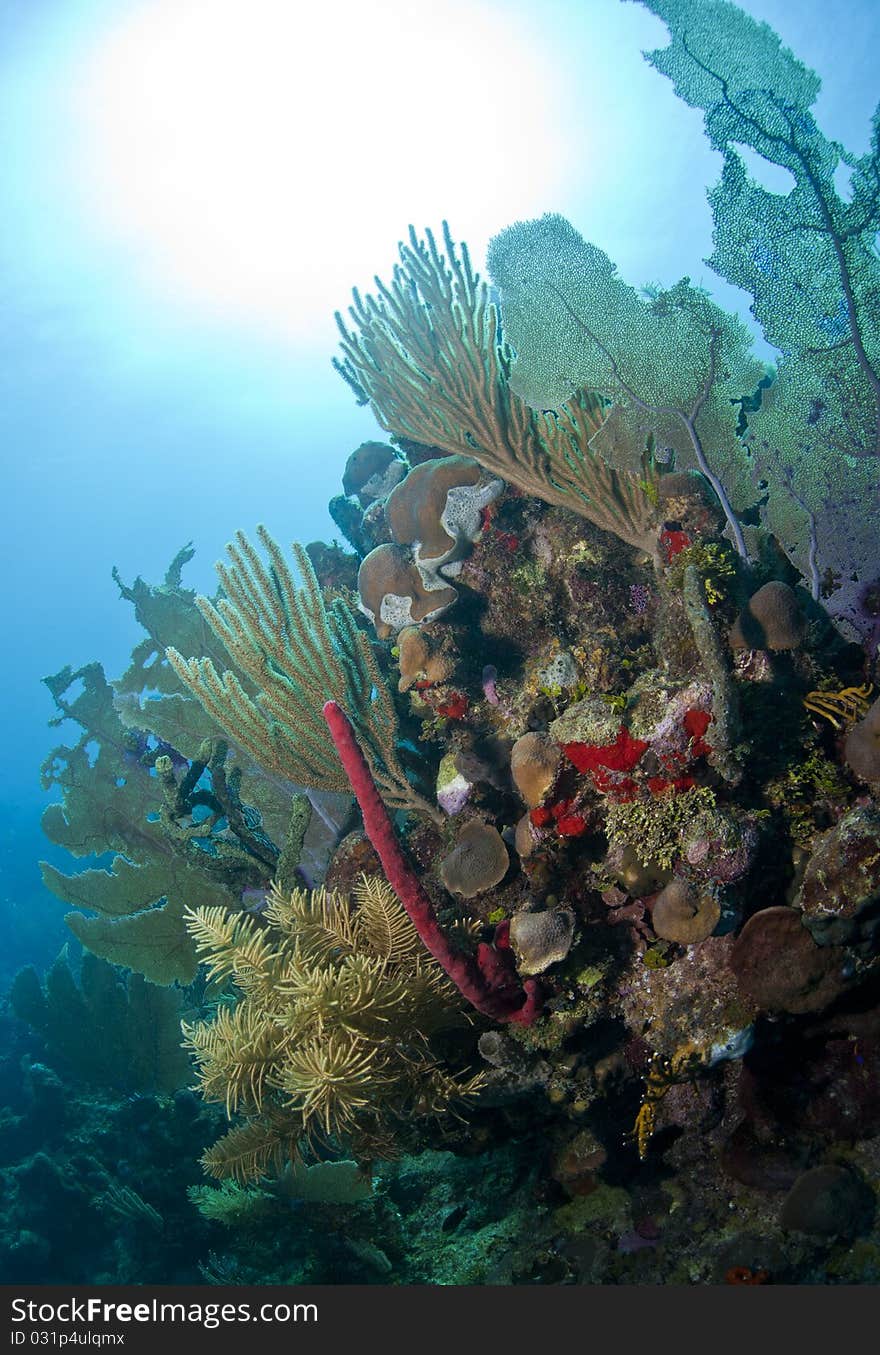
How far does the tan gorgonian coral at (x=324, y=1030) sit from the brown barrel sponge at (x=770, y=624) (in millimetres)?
2784

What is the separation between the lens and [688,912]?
3.33m

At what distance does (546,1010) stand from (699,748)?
5.71ft

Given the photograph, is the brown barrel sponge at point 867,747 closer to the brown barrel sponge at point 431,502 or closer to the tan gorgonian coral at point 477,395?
the tan gorgonian coral at point 477,395

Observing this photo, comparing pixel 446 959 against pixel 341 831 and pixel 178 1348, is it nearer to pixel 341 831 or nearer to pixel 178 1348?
pixel 178 1348

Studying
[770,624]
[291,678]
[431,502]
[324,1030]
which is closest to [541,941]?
[324,1030]

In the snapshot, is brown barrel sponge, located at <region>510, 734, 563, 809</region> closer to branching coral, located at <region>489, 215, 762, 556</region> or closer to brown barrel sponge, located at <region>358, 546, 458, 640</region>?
brown barrel sponge, located at <region>358, 546, 458, 640</region>

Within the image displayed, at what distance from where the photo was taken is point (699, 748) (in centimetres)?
351

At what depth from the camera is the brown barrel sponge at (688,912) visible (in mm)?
3314

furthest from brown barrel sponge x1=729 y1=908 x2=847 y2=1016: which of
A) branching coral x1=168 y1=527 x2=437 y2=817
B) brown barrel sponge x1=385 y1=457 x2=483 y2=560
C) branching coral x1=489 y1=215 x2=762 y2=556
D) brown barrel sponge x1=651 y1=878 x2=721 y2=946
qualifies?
brown barrel sponge x1=385 y1=457 x2=483 y2=560

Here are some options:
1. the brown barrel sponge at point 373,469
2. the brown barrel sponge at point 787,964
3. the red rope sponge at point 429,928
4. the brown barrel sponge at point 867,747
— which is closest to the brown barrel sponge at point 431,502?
the brown barrel sponge at point 373,469

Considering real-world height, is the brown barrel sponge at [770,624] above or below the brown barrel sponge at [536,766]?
above

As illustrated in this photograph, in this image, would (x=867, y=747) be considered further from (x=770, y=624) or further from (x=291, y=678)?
(x=291, y=678)

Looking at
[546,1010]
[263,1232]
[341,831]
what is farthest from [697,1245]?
[341,831]

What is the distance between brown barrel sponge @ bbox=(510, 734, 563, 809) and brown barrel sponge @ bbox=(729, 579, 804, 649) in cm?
140
